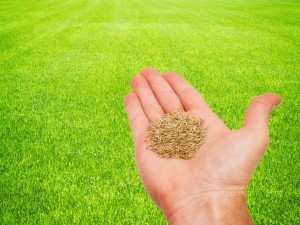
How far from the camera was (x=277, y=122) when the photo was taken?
21.4 feet

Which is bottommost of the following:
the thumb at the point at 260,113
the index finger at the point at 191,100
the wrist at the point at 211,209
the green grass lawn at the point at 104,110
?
the green grass lawn at the point at 104,110

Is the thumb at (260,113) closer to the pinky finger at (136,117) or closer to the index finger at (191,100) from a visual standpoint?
the index finger at (191,100)

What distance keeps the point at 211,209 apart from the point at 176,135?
1.39 m

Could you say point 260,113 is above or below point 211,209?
above

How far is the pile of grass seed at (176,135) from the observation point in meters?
3.89

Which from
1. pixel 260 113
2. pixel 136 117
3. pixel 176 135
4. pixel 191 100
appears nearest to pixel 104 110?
pixel 136 117

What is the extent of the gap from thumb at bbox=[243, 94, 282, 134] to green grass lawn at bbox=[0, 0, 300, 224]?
1248 millimetres

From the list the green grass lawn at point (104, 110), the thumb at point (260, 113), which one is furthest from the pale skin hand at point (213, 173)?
the green grass lawn at point (104, 110)

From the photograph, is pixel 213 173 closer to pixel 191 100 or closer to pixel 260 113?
pixel 260 113

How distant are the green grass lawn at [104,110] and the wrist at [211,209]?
107 centimetres

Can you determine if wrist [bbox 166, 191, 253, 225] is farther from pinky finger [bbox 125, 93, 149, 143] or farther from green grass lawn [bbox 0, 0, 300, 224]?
pinky finger [bbox 125, 93, 149, 143]

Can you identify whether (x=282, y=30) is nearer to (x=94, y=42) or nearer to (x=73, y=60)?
(x=94, y=42)

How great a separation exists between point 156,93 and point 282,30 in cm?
1404

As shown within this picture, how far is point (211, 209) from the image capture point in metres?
3.02
